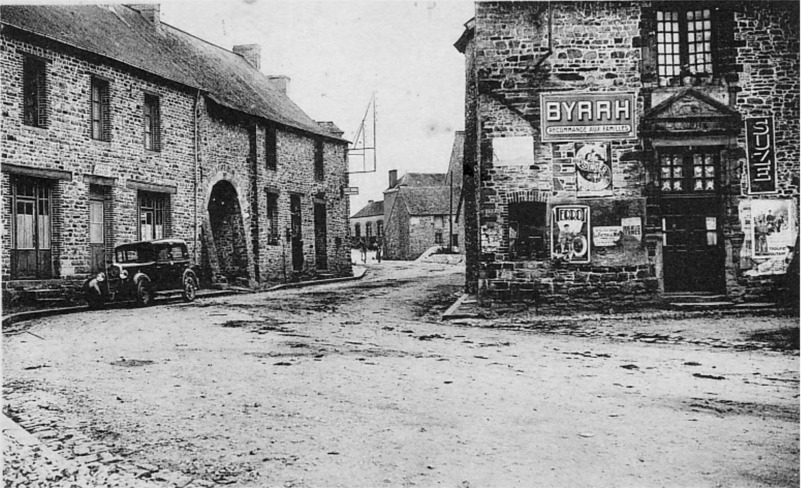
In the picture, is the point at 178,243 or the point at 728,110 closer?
the point at 728,110

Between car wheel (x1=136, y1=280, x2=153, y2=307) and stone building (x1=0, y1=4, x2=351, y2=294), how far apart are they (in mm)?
972

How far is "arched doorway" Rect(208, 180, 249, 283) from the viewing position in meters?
16.5

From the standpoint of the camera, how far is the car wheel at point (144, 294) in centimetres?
1312

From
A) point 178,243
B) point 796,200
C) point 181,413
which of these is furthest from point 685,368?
point 178,243

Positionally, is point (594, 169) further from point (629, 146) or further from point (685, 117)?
point (685, 117)

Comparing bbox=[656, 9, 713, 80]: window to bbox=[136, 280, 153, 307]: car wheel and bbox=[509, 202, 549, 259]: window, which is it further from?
bbox=[136, 280, 153, 307]: car wheel

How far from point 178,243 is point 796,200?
12119mm

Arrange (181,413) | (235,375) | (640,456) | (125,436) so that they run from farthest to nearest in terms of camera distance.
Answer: (235,375)
(181,413)
(125,436)
(640,456)

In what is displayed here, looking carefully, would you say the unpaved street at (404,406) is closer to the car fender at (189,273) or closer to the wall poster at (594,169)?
the wall poster at (594,169)

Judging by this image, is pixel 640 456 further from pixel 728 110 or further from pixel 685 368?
pixel 728 110

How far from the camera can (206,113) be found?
607 inches

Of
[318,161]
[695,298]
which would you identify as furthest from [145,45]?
[695,298]

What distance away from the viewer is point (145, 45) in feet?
49.3

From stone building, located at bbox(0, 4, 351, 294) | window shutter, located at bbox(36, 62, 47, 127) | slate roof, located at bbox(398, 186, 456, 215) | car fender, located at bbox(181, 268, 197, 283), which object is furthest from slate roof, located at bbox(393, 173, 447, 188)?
window shutter, located at bbox(36, 62, 47, 127)
